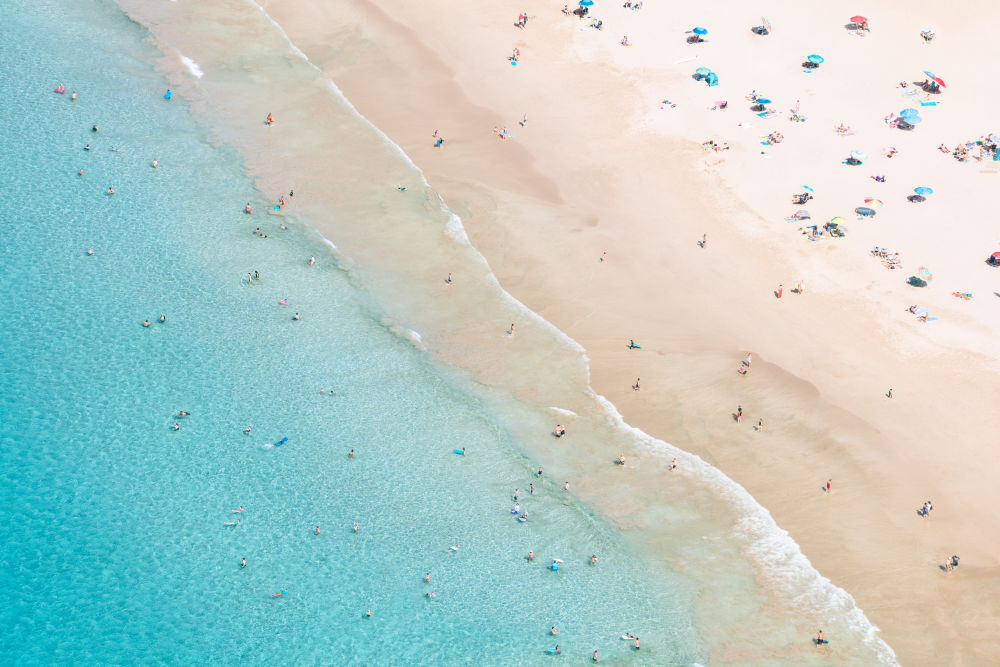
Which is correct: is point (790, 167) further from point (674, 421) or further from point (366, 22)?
point (366, 22)

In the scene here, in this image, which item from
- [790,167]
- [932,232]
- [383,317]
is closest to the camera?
[383,317]

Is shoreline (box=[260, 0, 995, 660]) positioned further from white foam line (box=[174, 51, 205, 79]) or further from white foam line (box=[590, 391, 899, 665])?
white foam line (box=[174, 51, 205, 79])

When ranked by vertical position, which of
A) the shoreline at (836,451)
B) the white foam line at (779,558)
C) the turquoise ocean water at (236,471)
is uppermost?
the shoreline at (836,451)

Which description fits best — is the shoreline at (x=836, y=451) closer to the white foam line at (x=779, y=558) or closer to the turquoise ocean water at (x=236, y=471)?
the white foam line at (x=779, y=558)

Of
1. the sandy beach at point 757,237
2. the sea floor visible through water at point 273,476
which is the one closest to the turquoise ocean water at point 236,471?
the sea floor visible through water at point 273,476

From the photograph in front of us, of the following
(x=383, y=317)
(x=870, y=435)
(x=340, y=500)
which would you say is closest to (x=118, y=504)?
(x=340, y=500)

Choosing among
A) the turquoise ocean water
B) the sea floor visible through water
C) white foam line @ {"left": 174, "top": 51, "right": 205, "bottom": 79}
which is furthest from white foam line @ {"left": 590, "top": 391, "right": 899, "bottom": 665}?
white foam line @ {"left": 174, "top": 51, "right": 205, "bottom": 79}

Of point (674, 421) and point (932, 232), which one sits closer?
point (674, 421)
